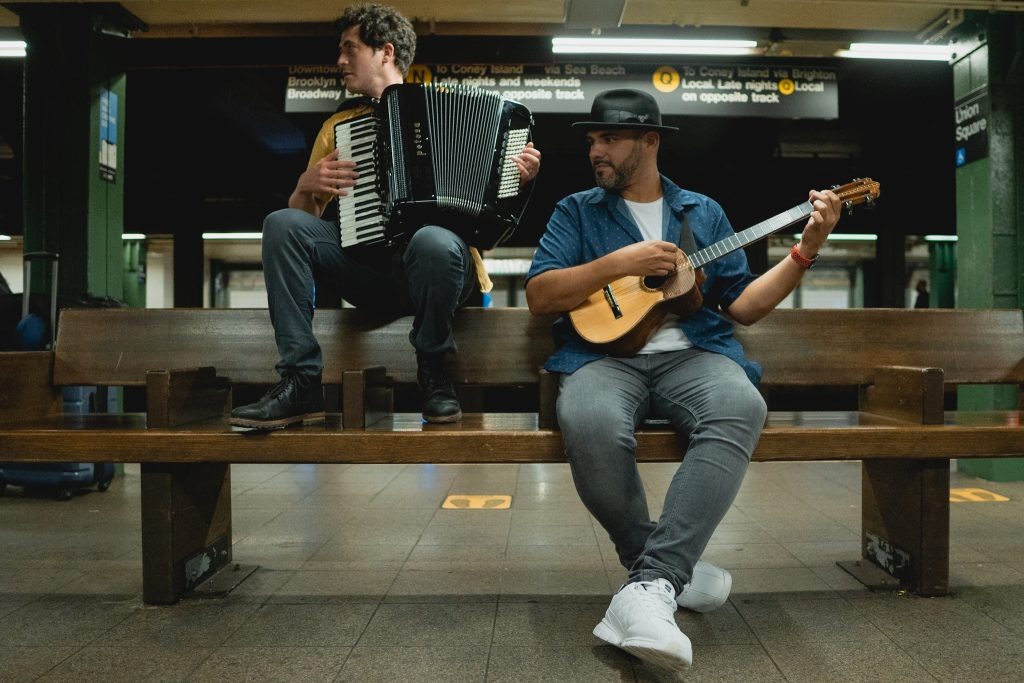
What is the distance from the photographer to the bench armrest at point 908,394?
2.28 meters

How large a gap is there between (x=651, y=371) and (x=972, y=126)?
4.29 m

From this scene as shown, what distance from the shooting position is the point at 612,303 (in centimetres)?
222

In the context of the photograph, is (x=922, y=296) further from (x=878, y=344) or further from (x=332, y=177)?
(x=332, y=177)

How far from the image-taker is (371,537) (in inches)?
132

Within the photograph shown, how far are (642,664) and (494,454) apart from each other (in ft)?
2.25

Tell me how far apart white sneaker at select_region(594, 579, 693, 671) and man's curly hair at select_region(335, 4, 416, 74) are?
2.05 metres

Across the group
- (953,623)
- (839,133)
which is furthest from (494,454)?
(839,133)

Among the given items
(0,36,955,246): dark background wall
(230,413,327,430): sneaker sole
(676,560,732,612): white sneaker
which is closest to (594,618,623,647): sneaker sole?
(676,560,732,612): white sneaker

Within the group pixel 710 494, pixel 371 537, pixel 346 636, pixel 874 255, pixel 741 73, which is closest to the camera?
pixel 710 494

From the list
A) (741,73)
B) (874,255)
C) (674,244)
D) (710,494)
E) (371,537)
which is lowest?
(371,537)

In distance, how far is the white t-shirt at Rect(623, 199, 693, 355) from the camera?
2.26 meters

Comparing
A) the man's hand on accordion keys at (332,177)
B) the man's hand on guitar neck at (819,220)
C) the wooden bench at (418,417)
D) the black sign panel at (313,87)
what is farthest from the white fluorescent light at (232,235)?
the man's hand on guitar neck at (819,220)

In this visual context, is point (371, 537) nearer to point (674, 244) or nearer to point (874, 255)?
point (674, 244)

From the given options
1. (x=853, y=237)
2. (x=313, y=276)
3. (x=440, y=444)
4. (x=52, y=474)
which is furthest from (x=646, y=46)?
(x=853, y=237)
